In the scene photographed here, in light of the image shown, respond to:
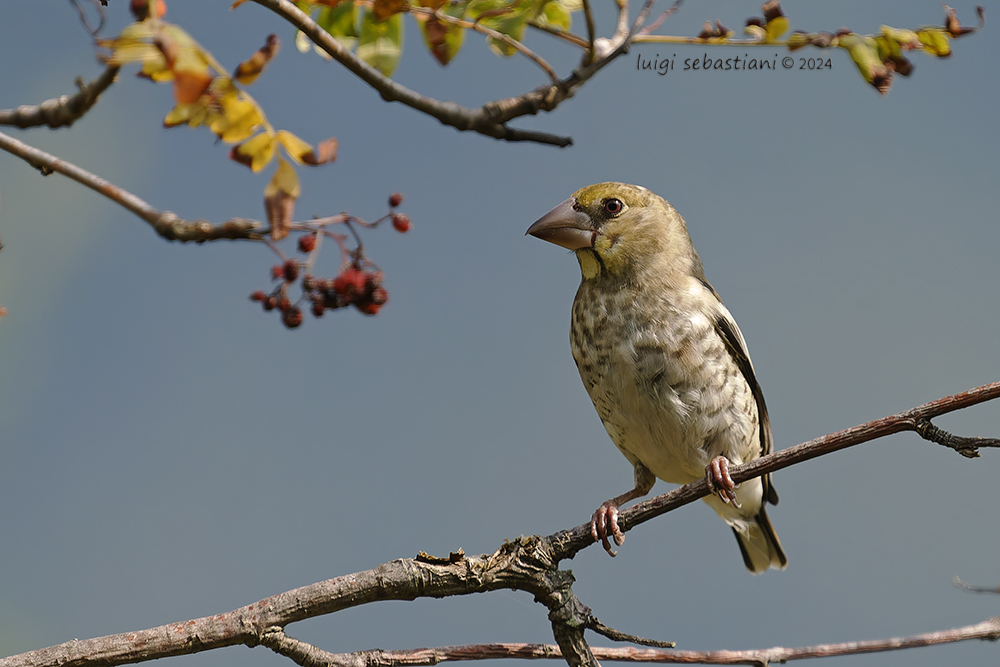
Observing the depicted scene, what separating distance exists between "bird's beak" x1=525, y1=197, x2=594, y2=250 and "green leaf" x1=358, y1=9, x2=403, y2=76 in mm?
1742

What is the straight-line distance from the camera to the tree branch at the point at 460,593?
10.1 ft

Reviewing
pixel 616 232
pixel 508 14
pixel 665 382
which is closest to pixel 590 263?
pixel 616 232

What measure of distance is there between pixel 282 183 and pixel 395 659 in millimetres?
1999

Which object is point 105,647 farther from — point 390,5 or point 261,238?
point 390,5

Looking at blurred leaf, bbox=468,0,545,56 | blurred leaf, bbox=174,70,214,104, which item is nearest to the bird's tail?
blurred leaf, bbox=468,0,545,56

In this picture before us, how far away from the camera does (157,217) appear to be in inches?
81.1

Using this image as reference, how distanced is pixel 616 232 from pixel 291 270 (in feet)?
8.23

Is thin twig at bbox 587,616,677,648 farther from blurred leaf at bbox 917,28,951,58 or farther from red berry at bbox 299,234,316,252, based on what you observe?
blurred leaf at bbox 917,28,951,58

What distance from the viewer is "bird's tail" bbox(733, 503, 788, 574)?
5633 millimetres

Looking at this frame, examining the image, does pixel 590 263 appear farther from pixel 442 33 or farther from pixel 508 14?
pixel 442 33

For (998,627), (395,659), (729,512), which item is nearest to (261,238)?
(395,659)

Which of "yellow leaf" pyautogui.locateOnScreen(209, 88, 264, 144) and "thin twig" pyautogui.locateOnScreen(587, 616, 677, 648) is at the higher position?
"yellow leaf" pyautogui.locateOnScreen(209, 88, 264, 144)

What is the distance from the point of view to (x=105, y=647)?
3064mm

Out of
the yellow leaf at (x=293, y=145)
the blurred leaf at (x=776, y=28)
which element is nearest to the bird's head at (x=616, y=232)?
the blurred leaf at (x=776, y=28)
